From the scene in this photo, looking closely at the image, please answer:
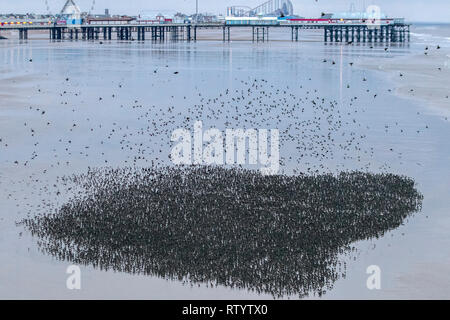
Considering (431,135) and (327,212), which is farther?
(431,135)

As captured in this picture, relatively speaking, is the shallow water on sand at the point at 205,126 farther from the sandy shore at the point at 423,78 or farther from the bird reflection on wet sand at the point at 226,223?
the sandy shore at the point at 423,78

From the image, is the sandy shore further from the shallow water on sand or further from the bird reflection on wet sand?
the bird reflection on wet sand

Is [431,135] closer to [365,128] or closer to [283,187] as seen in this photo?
[365,128]

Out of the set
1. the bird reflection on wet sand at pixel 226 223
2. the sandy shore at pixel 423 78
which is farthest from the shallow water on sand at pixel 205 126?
the sandy shore at pixel 423 78

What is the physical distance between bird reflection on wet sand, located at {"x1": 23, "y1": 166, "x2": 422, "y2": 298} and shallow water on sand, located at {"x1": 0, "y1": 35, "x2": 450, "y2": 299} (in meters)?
0.64

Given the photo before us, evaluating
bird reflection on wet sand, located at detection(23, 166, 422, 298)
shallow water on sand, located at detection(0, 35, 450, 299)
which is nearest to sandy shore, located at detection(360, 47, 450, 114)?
shallow water on sand, located at detection(0, 35, 450, 299)

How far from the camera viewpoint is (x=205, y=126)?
4756cm

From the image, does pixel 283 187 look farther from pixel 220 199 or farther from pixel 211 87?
pixel 211 87

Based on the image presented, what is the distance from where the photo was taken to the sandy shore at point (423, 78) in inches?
2446
